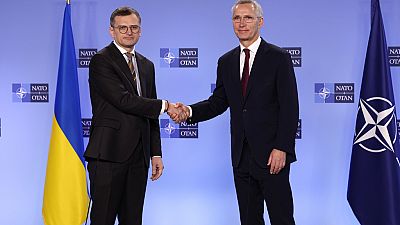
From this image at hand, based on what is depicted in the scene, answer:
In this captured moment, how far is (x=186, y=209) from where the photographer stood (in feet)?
14.6

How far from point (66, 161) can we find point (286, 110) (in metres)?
1.93

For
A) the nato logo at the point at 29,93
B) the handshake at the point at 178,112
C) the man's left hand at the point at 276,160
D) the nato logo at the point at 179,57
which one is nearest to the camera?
the man's left hand at the point at 276,160

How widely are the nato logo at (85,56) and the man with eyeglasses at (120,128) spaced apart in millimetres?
1357

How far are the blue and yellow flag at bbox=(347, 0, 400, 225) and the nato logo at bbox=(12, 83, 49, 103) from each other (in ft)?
8.56

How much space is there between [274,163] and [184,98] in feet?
5.36

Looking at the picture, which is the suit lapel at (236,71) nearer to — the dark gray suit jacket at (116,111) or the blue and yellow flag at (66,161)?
the dark gray suit jacket at (116,111)

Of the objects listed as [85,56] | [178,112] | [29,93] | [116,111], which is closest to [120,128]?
[116,111]

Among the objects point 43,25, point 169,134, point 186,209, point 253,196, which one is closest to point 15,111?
point 43,25

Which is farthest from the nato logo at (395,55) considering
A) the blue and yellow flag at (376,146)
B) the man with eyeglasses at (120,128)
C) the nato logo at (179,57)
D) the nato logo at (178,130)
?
the man with eyeglasses at (120,128)

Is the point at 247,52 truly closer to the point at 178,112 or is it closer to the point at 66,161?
the point at 178,112

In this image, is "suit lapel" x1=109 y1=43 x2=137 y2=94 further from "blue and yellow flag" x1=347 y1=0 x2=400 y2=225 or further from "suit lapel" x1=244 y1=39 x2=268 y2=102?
"blue and yellow flag" x1=347 y1=0 x2=400 y2=225

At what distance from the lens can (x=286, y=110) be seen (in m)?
2.93

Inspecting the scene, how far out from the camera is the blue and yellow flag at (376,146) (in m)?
3.88

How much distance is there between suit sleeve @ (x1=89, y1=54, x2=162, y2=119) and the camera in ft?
9.88
